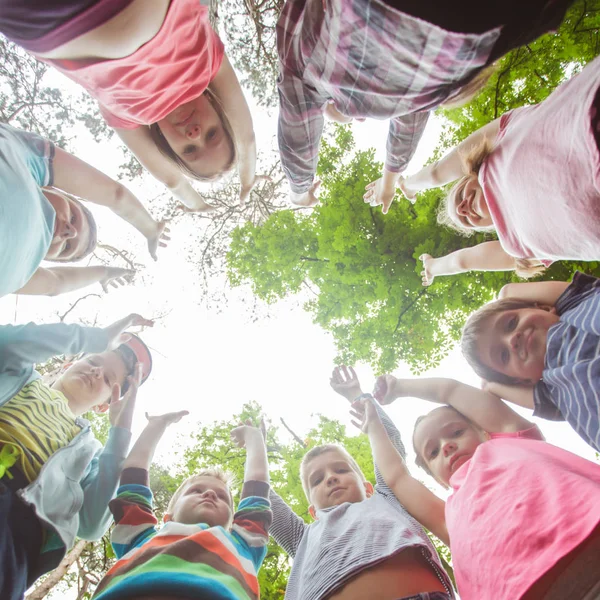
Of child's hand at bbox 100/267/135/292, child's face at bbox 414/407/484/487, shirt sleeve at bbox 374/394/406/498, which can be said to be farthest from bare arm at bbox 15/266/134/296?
child's face at bbox 414/407/484/487

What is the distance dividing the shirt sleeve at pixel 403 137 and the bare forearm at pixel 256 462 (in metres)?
2.89

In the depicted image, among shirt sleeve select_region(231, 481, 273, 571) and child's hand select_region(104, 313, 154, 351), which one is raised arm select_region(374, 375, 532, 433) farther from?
child's hand select_region(104, 313, 154, 351)

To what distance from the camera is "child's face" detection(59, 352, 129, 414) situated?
310 centimetres

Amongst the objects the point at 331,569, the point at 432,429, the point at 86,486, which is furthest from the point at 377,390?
the point at 86,486

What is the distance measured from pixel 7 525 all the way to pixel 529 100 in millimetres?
6328

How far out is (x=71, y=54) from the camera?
1.47 m

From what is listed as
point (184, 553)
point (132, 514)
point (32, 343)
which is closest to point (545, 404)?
point (184, 553)

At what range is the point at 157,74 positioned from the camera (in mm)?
1906

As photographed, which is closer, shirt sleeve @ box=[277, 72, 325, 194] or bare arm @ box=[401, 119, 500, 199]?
shirt sleeve @ box=[277, 72, 325, 194]

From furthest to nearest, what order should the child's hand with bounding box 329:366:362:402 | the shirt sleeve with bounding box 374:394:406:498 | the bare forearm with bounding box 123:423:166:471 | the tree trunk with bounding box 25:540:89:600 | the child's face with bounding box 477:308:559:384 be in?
the tree trunk with bounding box 25:540:89:600 < the child's hand with bounding box 329:366:362:402 < the shirt sleeve with bounding box 374:394:406:498 < the bare forearm with bounding box 123:423:166:471 < the child's face with bounding box 477:308:559:384

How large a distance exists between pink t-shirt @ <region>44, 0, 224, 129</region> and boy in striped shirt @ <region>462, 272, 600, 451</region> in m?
2.55

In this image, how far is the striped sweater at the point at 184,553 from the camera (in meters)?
1.41

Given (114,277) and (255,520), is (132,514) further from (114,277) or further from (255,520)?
(114,277)

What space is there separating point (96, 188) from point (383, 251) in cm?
349
